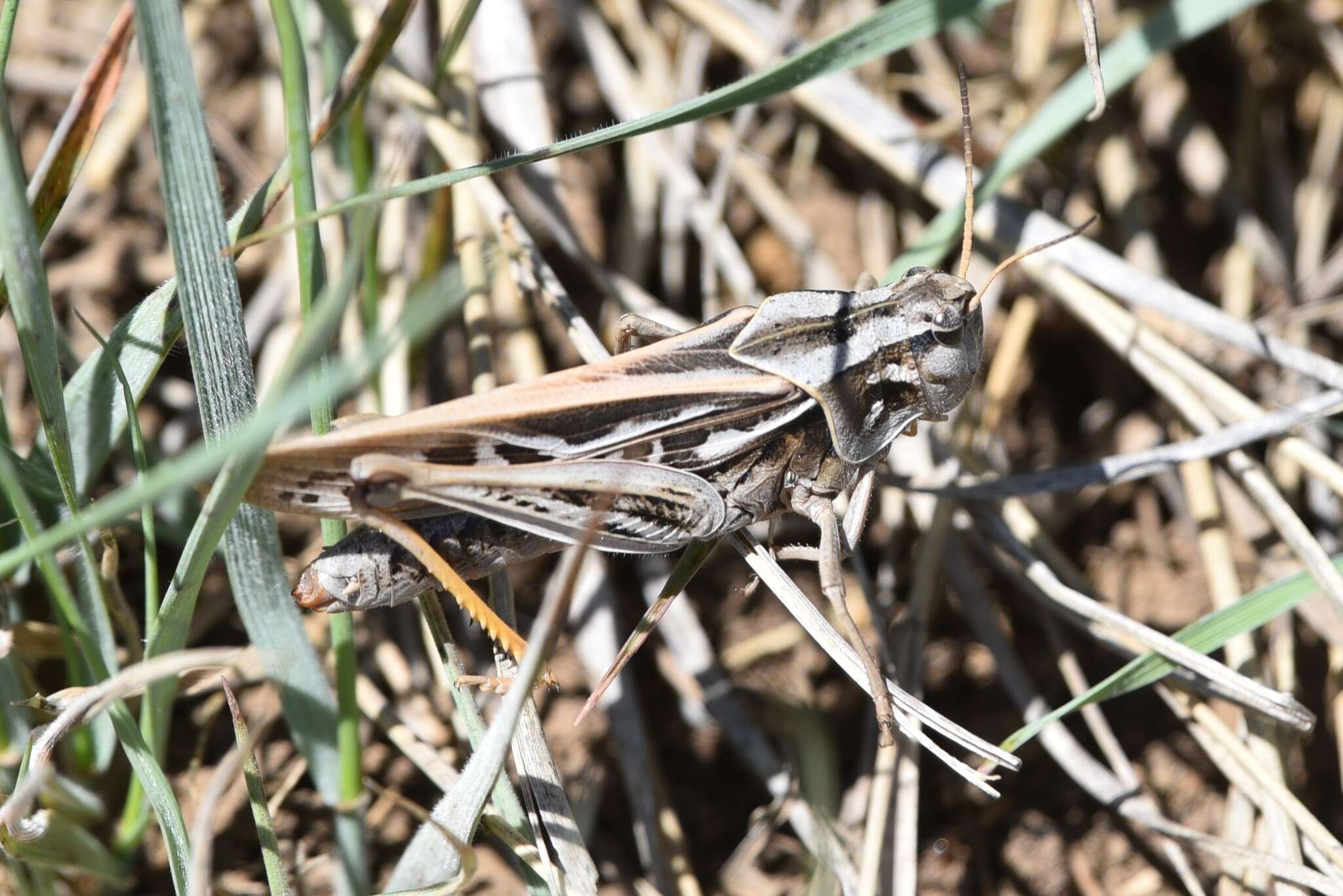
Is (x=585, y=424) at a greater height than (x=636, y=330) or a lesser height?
lesser

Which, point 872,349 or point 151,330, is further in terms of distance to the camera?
point 872,349

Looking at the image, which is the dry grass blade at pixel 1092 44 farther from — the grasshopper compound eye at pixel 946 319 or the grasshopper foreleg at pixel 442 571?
the grasshopper foreleg at pixel 442 571

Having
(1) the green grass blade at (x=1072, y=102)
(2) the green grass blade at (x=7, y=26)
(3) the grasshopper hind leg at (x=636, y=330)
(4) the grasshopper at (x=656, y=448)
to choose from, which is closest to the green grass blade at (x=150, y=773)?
(4) the grasshopper at (x=656, y=448)

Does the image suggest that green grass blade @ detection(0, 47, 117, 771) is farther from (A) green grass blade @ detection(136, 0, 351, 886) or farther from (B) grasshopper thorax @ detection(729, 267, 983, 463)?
(B) grasshopper thorax @ detection(729, 267, 983, 463)

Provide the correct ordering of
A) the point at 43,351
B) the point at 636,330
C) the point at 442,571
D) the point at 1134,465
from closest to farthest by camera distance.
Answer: the point at 43,351, the point at 442,571, the point at 636,330, the point at 1134,465

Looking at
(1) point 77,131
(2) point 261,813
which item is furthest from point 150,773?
(1) point 77,131

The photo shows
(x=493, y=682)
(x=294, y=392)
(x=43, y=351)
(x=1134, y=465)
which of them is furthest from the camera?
(x=1134, y=465)

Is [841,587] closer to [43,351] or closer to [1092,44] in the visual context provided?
[1092,44]

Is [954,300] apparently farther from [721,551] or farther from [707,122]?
[707,122]

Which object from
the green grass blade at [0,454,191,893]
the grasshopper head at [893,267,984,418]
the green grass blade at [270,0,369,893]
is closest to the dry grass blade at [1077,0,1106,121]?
the grasshopper head at [893,267,984,418]
